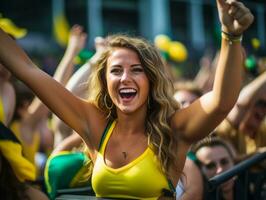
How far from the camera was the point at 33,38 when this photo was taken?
15.9m

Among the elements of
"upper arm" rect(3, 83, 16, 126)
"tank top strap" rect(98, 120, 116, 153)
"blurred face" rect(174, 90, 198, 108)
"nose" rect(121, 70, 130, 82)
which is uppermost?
"nose" rect(121, 70, 130, 82)

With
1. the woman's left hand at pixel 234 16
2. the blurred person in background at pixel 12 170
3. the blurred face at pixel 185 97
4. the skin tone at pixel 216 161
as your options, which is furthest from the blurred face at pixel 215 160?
the woman's left hand at pixel 234 16

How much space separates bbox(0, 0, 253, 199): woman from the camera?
2680 mm

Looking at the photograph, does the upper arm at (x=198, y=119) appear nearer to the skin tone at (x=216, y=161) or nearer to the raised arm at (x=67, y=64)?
the skin tone at (x=216, y=161)

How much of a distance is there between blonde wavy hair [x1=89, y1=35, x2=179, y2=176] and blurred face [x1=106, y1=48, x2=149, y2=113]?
0.03 m

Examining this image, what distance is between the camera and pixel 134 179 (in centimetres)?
269

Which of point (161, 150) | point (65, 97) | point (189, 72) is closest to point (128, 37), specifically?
point (65, 97)

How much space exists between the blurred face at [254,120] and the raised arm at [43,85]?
201 cm

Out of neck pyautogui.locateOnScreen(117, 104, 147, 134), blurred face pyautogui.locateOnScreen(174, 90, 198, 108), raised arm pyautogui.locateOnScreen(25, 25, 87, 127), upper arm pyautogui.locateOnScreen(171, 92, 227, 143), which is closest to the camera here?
upper arm pyautogui.locateOnScreen(171, 92, 227, 143)

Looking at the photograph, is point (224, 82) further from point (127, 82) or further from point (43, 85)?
point (43, 85)

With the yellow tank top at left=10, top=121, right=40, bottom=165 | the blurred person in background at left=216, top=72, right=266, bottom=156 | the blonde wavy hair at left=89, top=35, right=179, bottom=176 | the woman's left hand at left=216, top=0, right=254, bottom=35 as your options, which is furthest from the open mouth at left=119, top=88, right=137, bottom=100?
the yellow tank top at left=10, top=121, right=40, bottom=165

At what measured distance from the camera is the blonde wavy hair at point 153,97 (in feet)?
9.10

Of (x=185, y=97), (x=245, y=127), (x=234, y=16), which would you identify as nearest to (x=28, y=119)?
(x=185, y=97)

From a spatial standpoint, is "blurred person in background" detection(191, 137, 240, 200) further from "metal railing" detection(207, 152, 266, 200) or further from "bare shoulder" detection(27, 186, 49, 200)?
"bare shoulder" detection(27, 186, 49, 200)
